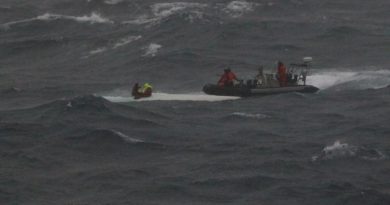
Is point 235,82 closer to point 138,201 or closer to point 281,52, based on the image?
point 281,52

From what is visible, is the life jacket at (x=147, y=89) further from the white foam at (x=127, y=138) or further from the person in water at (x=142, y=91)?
the white foam at (x=127, y=138)

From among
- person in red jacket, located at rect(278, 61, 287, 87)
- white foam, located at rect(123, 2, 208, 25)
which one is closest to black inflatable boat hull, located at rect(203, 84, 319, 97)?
person in red jacket, located at rect(278, 61, 287, 87)

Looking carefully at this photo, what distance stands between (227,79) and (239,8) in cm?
2295

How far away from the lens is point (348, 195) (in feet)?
143

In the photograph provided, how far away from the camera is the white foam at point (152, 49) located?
73.2 m

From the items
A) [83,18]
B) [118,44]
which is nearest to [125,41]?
[118,44]

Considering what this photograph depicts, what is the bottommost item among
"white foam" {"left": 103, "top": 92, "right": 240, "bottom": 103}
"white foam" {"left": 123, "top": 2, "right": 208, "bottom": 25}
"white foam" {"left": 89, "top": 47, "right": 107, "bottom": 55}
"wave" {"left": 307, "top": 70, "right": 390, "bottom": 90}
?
"white foam" {"left": 103, "top": 92, "right": 240, "bottom": 103}

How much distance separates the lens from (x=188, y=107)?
58.9 meters

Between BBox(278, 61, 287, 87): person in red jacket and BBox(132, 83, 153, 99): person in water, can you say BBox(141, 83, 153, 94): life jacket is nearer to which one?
BBox(132, 83, 153, 99): person in water

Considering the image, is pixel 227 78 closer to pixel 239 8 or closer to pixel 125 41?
pixel 125 41

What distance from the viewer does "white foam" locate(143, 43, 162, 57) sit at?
73.2 m

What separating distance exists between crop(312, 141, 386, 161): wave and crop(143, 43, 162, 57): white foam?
82.8ft

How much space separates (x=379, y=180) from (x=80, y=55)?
3321 centimetres

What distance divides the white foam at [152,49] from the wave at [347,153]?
82.8 ft
